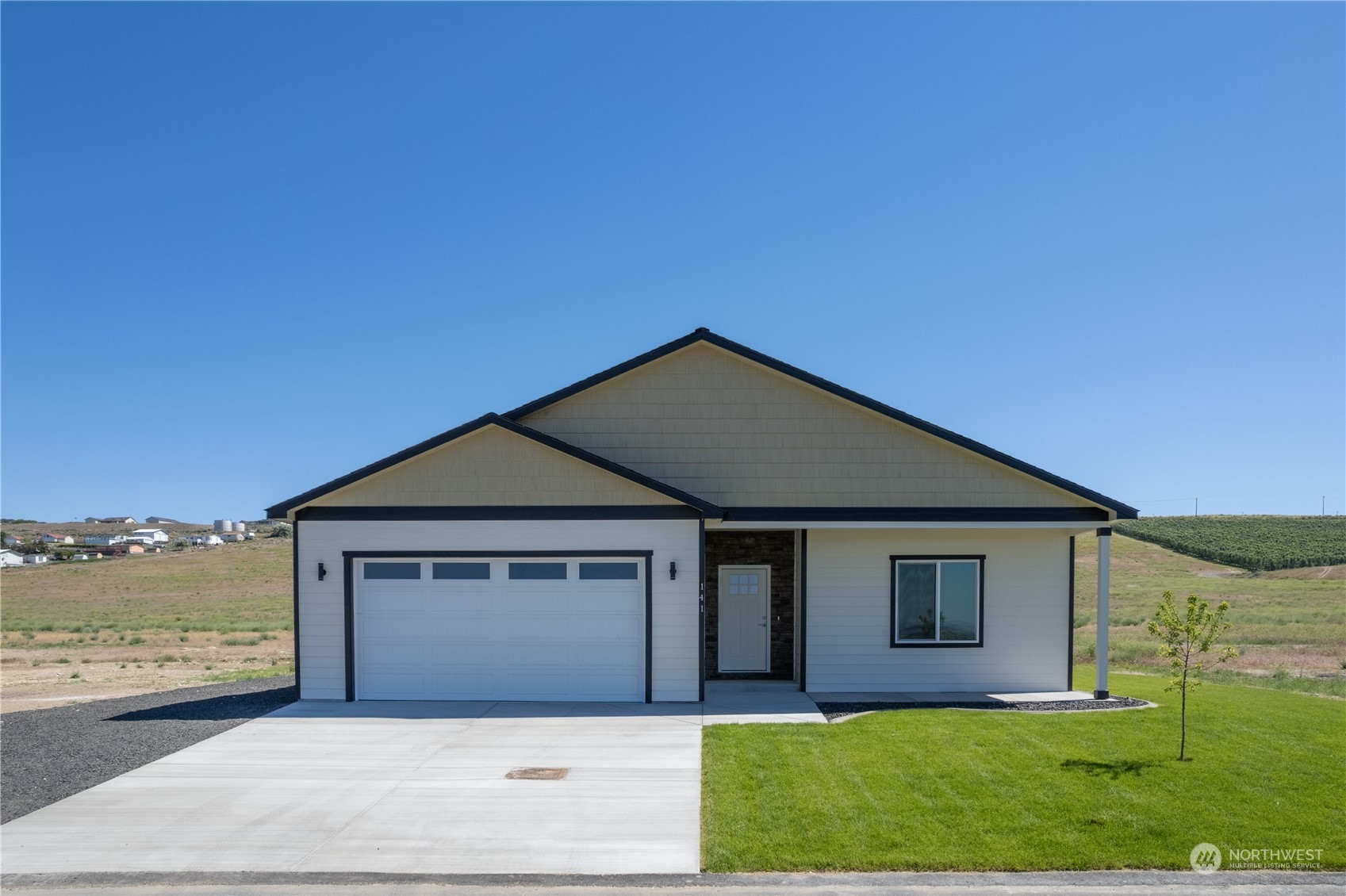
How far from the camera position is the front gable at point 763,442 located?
15508mm

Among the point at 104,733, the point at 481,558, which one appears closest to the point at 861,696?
the point at 481,558

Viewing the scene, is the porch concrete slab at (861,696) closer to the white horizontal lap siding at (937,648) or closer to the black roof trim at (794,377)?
the white horizontal lap siding at (937,648)

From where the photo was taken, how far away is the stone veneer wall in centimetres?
1681

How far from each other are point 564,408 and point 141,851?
968cm

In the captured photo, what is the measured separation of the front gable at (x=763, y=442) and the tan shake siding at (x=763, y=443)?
14 millimetres

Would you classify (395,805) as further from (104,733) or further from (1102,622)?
(1102,622)

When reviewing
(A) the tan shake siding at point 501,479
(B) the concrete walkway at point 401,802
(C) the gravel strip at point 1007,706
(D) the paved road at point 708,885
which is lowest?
(C) the gravel strip at point 1007,706

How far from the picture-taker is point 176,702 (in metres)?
14.7

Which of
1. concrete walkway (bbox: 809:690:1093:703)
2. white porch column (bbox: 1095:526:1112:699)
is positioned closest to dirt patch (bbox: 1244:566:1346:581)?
white porch column (bbox: 1095:526:1112:699)

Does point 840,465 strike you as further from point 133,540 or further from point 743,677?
point 133,540

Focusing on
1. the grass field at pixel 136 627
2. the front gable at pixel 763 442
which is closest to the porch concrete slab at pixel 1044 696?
the front gable at pixel 763 442

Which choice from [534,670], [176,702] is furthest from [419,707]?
[176,702]

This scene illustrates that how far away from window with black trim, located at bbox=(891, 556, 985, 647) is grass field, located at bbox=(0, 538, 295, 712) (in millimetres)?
13035

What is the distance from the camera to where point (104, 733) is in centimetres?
1227
